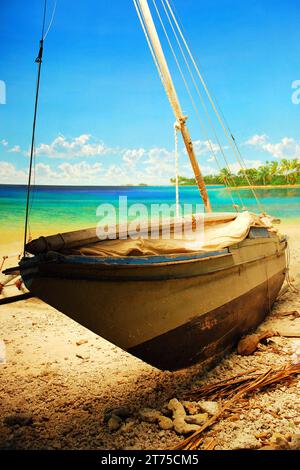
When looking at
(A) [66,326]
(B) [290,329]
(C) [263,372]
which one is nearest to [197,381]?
(C) [263,372]

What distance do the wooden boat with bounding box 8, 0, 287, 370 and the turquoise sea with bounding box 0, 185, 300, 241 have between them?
7077 mm

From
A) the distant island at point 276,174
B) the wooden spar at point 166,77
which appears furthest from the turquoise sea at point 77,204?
the wooden spar at point 166,77

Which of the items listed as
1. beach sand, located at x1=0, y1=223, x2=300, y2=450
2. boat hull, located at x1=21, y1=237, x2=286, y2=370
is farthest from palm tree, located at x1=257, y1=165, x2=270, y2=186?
boat hull, located at x1=21, y1=237, x2=286, y2=370

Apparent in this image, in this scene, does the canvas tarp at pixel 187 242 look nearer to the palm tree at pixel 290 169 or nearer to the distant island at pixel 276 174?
the distant island at pixel 276 174

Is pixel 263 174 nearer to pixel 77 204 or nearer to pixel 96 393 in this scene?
pixel 77 204

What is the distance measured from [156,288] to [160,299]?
9 cm

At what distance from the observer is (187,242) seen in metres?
2.46

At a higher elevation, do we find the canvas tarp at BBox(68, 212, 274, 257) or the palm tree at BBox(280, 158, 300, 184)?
the palm tree at BBox(280, 158, 300, 184)

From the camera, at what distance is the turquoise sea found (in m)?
14.3

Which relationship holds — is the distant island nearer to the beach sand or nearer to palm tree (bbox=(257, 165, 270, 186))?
palm tree (bbox=(257, 165, 270, 186))

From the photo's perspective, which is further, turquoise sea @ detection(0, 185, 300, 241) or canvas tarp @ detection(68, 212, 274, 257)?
turquoise sea @ detection(0, 185, 300, 241)

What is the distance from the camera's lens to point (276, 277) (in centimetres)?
360

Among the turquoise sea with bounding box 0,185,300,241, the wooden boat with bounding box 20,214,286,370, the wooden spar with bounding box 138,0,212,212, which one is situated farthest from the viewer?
the turquoise sea with bounding box 0,185,300,241
